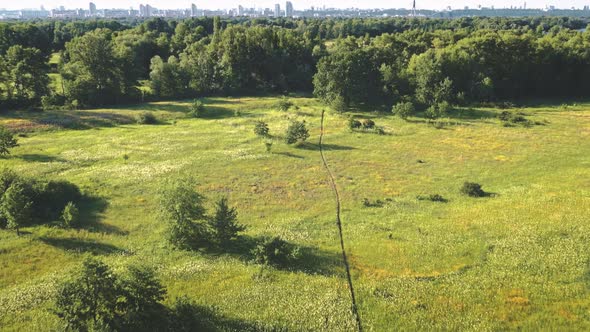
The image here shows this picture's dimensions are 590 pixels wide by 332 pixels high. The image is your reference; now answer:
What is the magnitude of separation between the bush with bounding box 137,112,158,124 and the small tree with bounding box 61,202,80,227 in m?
39.1

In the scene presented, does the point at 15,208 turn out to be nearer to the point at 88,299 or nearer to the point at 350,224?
the point at 88,299

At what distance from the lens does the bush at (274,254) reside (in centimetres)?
3212

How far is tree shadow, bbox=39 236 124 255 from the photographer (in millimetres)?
34500

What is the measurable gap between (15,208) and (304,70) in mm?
80217

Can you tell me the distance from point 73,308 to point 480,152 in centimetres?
5171

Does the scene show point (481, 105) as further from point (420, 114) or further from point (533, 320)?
point (533, 320)

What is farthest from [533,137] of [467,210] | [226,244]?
[226,244]

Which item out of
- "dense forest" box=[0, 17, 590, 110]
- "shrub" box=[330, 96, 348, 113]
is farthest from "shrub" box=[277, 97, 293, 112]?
"shrub" box=[330, 96, 348, 113]

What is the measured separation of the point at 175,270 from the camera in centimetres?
3156

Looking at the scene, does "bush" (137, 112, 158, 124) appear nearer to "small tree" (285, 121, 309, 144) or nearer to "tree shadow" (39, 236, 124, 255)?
"small tree" (285, 121, 309, 144)

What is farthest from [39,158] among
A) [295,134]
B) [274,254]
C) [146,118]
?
[274,254]

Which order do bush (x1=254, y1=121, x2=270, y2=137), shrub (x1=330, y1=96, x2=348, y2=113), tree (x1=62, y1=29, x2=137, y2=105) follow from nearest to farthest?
1. bush (x1=254, y1=121, x2=270, y2=137)
2. shrub (x1=330, y1=96, x2=348, y2=113)
3. tree (x1=62, y1=29, x2=137, y2=105)

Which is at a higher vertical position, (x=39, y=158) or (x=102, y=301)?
(x=39, y=158)

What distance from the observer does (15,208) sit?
36531mm
